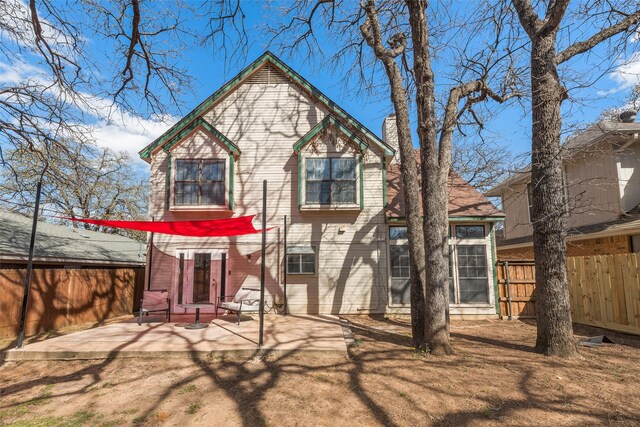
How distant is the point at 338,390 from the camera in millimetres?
4082

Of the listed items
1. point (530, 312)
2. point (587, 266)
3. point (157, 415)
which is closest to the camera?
point (157, 415)

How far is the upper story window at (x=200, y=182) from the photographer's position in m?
9.81

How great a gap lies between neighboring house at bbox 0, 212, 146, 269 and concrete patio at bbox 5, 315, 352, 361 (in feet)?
12.3

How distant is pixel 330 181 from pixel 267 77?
13.4 ft

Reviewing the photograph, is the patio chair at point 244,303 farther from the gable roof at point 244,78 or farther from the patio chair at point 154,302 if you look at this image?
the gable roof at point 244,78

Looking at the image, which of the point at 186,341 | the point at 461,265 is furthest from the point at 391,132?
the point at 186,341

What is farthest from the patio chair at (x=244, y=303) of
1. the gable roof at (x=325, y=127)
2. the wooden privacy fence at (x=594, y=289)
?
the wooden privacy fence at (x=594, y=289)

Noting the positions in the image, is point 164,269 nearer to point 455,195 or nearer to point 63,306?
point 63,306

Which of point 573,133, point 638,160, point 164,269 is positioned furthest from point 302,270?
point 638,160

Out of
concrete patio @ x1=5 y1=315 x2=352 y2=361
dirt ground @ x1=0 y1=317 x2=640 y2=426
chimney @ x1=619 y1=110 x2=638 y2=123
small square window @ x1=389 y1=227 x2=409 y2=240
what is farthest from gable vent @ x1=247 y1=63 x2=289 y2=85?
chimney @ x1=619 y1=110 x2=638 y2=123

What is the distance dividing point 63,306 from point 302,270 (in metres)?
6.19

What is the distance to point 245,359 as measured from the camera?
17.4ft

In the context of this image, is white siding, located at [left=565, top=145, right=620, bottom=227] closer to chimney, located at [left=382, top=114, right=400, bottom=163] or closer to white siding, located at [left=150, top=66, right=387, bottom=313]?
chimney, located at [left=382, top=114, right=400, bottom=163]

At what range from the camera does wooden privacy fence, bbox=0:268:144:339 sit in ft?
24.4
